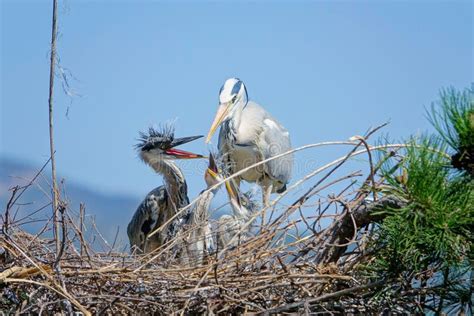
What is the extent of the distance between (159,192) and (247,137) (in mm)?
993

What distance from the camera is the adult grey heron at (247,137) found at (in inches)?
296

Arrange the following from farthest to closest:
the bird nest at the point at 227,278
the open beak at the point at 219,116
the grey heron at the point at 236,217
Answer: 1. the open beak at the point at 219,116
2. the grey heron at the point at 236,217
3. the bird nest at the point at 227,278

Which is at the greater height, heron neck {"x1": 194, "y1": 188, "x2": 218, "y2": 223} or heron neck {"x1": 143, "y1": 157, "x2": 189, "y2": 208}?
heron neck {"x1": 143, "y1": 157, "x2": 189, "y2": 208}

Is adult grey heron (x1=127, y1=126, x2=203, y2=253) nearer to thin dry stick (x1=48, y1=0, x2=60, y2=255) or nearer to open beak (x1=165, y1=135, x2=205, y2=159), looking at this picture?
open beak (x1=165, y1=135, x2=205, y2=159)

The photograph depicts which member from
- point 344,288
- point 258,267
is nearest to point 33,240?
point 258,267

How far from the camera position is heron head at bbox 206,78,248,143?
7445 mm

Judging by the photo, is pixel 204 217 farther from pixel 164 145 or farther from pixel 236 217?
pixel 164 145

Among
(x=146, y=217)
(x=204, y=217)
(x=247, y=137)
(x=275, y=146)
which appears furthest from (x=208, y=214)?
(x=275, y=146)

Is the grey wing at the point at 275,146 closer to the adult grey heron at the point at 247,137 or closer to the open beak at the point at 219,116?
the adult grey heron at the point at 247,137

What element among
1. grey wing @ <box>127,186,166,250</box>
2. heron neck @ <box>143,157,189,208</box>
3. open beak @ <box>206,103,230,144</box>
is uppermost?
open beak @ <box>206,103,230,144</box>

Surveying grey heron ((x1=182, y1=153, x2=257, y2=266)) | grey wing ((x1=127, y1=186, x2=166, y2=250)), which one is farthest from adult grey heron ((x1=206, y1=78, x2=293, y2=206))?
grey heron ((x1=182, y1=153, x2=257, y2=266))

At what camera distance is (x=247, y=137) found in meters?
7.67


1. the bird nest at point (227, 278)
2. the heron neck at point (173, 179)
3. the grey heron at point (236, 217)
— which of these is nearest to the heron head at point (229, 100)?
the heron neck at point (173, 179)

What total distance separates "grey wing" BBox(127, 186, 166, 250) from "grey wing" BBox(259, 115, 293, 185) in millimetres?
1114
